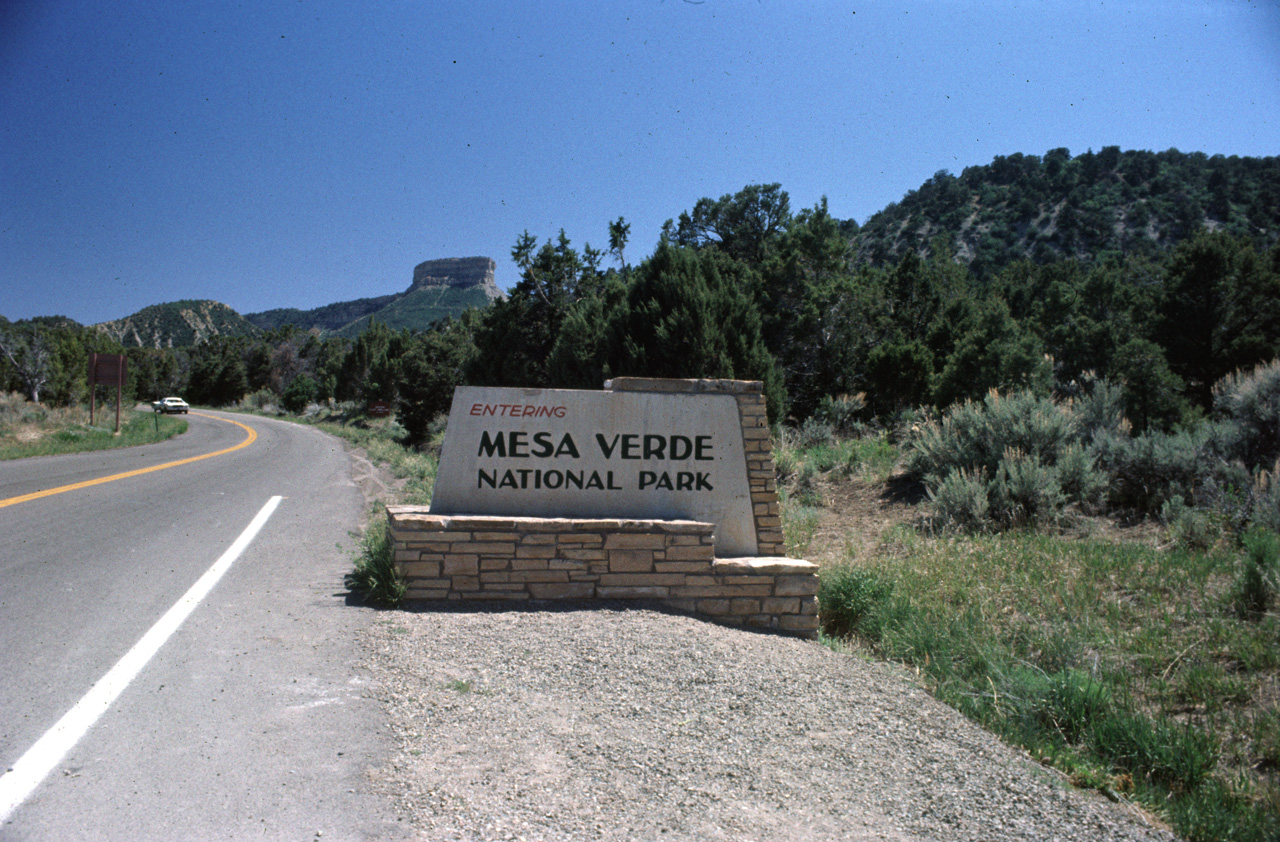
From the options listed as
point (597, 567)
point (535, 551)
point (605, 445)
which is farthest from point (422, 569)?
point (605, 445)

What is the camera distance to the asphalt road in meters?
2.86

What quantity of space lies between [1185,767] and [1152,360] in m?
15.3

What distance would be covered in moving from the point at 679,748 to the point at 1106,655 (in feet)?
12.2

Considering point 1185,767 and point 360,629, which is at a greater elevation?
point 360,629

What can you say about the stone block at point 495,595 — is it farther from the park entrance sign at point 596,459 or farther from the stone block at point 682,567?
the stone block at point 682,567

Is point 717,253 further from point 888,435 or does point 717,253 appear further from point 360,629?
point 360,629

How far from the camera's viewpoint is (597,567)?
5.74 m

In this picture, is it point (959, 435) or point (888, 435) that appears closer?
point (959, 435)

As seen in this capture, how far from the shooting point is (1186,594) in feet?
21.2

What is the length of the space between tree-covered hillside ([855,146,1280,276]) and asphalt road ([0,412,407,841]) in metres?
59.9

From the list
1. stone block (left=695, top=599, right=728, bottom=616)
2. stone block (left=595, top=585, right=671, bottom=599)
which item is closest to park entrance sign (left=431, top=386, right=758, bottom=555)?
stone block (left=695, top=599, right=728, bottom=616)

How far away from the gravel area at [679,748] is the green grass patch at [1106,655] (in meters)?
0.52

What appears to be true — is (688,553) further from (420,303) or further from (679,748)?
(420,303)

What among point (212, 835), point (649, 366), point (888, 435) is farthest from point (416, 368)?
point (212, 835)
